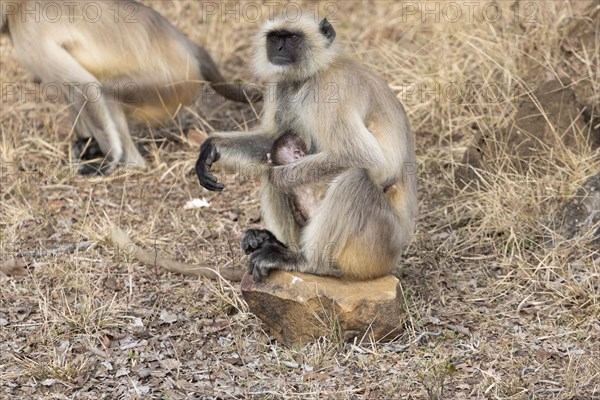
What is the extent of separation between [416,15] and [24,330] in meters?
4.22

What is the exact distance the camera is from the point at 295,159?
429 cm

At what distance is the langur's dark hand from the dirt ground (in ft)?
1.80

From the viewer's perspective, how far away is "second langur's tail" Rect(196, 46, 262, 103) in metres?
6.69

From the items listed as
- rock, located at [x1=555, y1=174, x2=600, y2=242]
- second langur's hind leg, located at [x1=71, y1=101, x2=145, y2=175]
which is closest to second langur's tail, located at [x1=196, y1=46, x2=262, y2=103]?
second langur's hind leg, located at [x1=71, y1=101, x2=145, y2=175]

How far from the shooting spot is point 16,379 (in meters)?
3.97

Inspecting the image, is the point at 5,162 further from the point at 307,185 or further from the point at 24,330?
the point at 307,185

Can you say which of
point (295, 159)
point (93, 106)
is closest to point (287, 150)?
point (295, 159)

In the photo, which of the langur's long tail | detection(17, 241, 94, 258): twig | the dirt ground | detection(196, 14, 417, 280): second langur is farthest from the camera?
detection(17, 241, 94, 258): twig

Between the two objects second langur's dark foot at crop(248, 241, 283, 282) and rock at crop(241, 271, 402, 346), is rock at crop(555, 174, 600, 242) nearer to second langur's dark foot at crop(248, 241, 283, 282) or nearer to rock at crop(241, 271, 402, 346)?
rock at crop(241, 271, 402, 346)

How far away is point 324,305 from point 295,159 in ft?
2.21

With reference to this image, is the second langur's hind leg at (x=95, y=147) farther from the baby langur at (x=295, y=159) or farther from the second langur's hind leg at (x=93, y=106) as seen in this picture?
the baby langur at (x=295, y=159)

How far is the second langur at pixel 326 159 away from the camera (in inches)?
161

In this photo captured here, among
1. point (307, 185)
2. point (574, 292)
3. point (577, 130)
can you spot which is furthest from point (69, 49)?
point (574, 292)

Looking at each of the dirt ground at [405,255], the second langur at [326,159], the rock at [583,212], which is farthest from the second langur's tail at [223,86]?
the rock at [583,212]
